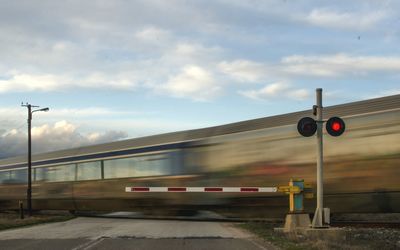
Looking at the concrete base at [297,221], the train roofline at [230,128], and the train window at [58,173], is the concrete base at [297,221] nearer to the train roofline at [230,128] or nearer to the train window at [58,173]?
the train roofline at [230,128]

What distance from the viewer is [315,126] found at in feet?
40.1

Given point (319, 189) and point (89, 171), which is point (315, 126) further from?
point (89, 171)

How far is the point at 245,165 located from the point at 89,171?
10.2 metres

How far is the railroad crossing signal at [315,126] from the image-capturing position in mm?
11953

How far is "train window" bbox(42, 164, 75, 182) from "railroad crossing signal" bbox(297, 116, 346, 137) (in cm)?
1608

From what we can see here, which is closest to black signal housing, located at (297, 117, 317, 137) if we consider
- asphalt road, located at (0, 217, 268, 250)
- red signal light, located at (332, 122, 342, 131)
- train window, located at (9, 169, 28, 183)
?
red signal light, located at (332, 122, 342, 131)

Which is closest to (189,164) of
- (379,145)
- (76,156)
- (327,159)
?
(327,159)

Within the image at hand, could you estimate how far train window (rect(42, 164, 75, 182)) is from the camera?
25656 millimetres

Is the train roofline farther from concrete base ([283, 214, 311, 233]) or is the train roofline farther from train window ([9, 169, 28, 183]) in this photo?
concrete base ([283, 214, 311, 233])

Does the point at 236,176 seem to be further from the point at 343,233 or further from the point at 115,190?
the point at 115,190

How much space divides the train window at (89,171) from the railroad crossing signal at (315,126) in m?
13.4

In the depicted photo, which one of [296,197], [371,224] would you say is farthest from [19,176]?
[371,224]

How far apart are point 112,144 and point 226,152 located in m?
7.96

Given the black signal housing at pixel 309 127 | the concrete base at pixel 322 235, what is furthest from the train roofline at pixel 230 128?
the concrete base at pixel 322 235
